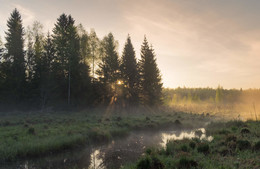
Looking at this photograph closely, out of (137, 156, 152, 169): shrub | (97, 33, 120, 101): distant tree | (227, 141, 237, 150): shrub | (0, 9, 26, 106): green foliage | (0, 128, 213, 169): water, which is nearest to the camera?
(137, 156, 152, 169): shrub

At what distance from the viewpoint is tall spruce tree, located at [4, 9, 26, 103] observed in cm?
3666

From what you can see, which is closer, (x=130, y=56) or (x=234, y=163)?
(x=234, y=163)

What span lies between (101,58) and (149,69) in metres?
11.4

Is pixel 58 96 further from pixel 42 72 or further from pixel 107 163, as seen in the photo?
pixel 107 163

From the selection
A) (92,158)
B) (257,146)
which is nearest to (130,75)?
(92,158)

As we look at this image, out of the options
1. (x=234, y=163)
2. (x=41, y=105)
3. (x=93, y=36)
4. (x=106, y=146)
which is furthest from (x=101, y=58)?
(x=234, y=163)

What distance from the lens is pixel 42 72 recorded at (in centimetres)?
3709

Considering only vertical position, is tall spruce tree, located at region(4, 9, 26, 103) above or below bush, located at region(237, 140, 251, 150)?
above

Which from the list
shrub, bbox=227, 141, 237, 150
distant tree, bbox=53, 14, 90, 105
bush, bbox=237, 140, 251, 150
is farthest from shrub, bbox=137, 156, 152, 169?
distant tree, bbox=53, 14, 90, 105

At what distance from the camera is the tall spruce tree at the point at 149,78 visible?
40.3 metres

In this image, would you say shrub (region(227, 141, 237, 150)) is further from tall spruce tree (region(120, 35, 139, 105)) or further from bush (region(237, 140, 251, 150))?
tall spruce tree (region(120, 35, 139, 105))

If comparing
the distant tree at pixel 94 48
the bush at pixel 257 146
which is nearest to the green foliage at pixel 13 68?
the distant tree at pixel 94 48

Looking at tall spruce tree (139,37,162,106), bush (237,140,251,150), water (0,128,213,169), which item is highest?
tall spruce tree (139,37,162,106)

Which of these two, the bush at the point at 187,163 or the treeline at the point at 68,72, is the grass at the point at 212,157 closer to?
the bush at the point at 187,163
